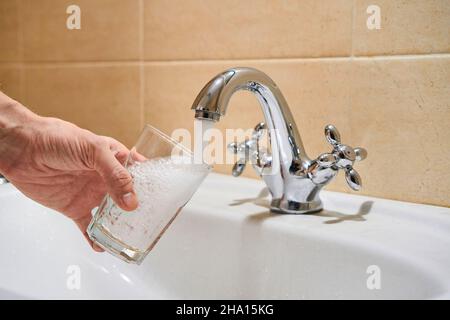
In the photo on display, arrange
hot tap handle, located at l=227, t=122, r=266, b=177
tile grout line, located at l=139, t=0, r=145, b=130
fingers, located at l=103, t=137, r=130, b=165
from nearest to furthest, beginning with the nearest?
fingers, located at l=103, t=137, r=130, b=165
hot tap handle, located at l=227, t=122, r=266, b=177
tile grout line, located at l=139, t=0, r=145, b=130

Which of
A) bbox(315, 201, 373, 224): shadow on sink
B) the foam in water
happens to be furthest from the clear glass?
bbox(315, 201, 373, 224): shadow on sink

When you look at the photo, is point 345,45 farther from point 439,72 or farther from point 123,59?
point 123,59

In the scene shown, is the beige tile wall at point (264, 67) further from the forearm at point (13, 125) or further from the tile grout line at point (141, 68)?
the forearm at point (13, 125)

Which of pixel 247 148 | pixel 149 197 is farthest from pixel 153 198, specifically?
pixel 247 148

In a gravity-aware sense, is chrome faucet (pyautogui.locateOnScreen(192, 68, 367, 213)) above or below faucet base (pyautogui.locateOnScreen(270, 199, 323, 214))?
above

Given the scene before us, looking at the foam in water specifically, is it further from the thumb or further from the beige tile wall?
the beige tile wall

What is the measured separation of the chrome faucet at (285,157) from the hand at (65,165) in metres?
0.15

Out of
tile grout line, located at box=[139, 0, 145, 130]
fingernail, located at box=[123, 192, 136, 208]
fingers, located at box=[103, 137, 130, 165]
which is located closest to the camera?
fingernail, located at box=[123, 192, 136, 208]

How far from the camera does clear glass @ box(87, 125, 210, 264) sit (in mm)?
427

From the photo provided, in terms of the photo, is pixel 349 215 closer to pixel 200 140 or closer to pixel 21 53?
pixel 200 140

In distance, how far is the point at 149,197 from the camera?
42 cm

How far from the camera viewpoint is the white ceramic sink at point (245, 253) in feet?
1.67

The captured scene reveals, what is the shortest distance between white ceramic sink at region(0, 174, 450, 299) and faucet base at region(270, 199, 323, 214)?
0.01 m

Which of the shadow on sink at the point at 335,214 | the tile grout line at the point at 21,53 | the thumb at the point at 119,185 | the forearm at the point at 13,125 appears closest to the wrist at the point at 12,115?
the forearm at the point at 13,125
